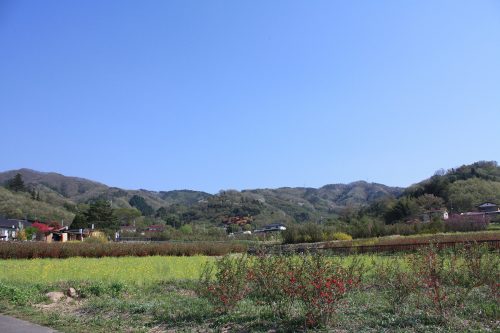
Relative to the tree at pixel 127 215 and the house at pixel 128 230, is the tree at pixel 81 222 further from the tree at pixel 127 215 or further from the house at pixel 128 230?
the tree at pixel 127 215

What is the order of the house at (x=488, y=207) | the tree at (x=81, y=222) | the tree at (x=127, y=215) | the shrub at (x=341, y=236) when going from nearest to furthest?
the shrub at (x=341, y=236)
the house at (x=488, y=207)
the tree at (x=81, y=222)
the tree at (x=127, y=215)

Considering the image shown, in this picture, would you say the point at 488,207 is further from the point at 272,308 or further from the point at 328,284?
the point at 328,284

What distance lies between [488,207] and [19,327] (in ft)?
316

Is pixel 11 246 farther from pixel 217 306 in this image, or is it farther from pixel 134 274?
pixel 217 306

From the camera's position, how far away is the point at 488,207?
92.6 metres

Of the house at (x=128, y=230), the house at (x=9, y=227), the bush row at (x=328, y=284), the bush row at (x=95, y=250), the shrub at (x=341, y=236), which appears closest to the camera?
the bush row at (x=328, y=284)

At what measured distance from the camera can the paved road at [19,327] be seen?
9.70 m

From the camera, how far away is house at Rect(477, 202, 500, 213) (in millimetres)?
90938

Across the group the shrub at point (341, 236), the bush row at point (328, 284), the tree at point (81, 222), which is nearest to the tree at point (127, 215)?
the tree at point (81, 222)

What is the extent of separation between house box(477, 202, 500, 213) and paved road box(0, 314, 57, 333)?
93132 millimetres

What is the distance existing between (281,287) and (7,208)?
127 meters

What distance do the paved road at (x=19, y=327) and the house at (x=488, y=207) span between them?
9313 cm

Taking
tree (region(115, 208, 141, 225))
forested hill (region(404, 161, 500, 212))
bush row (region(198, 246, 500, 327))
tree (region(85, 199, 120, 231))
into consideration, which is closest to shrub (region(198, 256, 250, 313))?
Answer: bush row (region(198, 246, 500, 327))

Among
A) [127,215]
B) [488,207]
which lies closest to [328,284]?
[488,207]
